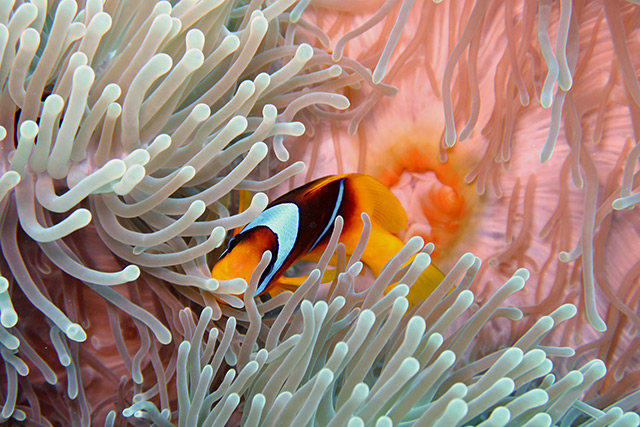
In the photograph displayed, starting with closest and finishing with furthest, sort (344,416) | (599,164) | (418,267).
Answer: (344,416) → (418,267) → (599,164)

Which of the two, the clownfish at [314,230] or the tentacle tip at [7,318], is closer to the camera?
the tentacle tip at [7,318]

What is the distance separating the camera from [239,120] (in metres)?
0.68

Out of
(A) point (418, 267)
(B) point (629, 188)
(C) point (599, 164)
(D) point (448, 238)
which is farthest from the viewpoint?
(D) point (448, 238)

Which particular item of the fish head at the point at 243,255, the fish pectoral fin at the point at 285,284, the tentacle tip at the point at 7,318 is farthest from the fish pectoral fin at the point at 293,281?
the tentacle tip at the point at 7,318

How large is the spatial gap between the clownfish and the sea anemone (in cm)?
4

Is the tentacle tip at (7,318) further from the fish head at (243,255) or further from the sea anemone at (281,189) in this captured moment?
the fish head at (243,255)

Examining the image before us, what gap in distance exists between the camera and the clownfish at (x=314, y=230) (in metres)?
0.78

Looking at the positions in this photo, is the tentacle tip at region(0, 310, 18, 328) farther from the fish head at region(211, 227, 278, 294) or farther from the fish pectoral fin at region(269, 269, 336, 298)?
the fish pectoral fin at region(269, 269, 336, 298)

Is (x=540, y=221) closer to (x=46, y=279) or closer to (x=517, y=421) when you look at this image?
(x=517, y=421)

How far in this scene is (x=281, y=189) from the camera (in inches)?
43.5

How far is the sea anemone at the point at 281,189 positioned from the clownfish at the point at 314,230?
40 mm

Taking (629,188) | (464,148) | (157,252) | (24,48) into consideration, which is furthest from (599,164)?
(24,48)

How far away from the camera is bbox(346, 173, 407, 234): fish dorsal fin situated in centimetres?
96

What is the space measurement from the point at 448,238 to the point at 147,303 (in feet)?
A: 1.96
